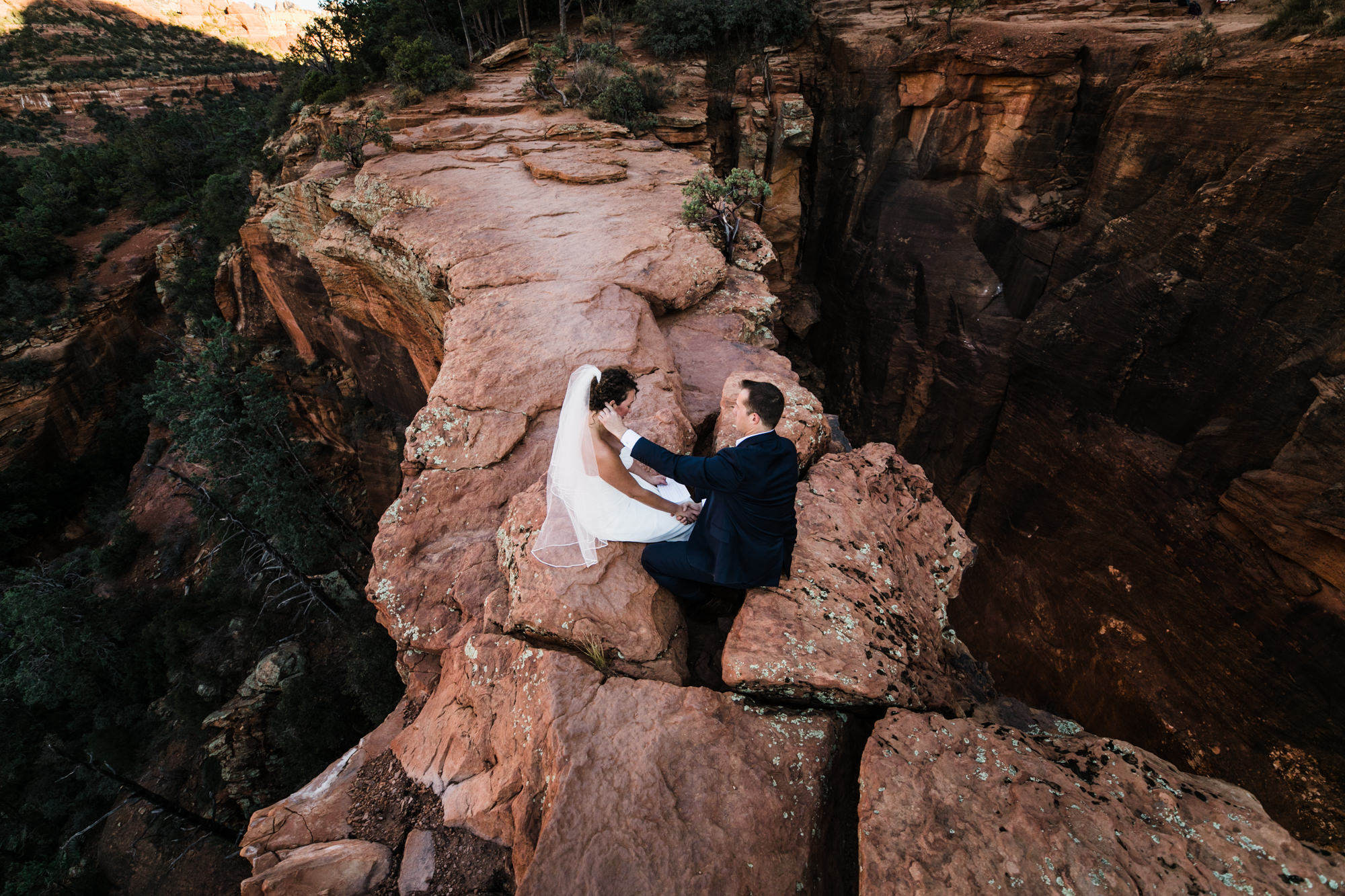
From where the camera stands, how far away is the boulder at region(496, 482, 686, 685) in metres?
2.94

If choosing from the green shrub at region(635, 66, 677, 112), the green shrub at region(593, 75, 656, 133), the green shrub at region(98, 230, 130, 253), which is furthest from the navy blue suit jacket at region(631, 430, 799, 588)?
the green shrub at region(98, 230, 130, 253)

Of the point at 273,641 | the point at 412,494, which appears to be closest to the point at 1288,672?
the point at 412,494

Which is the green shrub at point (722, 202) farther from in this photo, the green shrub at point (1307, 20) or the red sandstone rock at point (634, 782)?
the green shrub at point (1307, 20)

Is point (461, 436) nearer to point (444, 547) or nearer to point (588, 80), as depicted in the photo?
point (444, 547)

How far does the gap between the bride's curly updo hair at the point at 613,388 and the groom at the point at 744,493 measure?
6 centimetres

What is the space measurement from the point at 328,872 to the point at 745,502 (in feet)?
A: 9.88

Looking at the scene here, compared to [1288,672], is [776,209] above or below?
above

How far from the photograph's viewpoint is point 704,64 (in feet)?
46.6

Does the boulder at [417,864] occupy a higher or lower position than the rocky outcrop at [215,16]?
lower

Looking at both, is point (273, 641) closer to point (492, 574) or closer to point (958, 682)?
point (492, 574)

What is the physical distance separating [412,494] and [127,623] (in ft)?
49.7

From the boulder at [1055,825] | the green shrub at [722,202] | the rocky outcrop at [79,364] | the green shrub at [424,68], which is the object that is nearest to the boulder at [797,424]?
the boulder at [1055,825]

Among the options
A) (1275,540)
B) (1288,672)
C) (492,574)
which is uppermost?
(492,574)

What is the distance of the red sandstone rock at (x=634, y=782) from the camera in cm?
221
